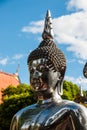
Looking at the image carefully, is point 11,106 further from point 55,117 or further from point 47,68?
point 55,117

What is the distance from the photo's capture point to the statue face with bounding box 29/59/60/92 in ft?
18.1

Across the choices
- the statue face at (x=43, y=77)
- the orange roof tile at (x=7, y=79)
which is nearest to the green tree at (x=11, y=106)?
the orange roof tile at (x=7, y=79)

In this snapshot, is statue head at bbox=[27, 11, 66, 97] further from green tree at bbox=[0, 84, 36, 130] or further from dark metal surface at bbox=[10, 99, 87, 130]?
green tree at bbox=[0, 84, 36, 130]

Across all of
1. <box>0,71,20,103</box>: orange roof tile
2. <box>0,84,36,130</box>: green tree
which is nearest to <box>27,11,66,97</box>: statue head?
<box>0,84,36,130</box>: green tree

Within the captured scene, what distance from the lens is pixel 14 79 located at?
85438 millimetres

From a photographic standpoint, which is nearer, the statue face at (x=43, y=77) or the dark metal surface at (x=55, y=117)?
the dark metal surface at (x=55, y=117)

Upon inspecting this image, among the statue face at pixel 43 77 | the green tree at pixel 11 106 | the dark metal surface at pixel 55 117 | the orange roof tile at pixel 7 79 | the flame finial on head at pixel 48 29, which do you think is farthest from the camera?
the orange roof tile at pixel 7 79

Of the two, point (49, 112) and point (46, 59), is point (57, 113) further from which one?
point (46, 59)

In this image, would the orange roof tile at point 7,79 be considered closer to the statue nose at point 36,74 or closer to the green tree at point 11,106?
the green tree at point 11,106

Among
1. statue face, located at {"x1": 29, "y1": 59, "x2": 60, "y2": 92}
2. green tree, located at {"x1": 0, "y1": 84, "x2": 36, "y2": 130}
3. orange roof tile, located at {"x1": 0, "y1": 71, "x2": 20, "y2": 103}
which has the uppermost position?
orange roof tile, located at {"x1": 0, "y1": 71, "x2": 20, "y2": 103}

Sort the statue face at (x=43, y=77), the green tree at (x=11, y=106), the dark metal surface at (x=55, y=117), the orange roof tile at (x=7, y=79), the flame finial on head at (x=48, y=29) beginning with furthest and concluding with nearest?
the orange roof tile at (x=7, y=79) < the green tree at (x=11, y=106) < the flame finial on head at (x=48, y=29) < the statue face at (x=43, y=77) < the dark metal surface at (x=55, y=117)

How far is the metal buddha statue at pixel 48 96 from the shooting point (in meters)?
5.17


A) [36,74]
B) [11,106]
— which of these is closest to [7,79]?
[11,106]

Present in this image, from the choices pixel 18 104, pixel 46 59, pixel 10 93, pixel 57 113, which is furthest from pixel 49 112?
pixel 10 93
